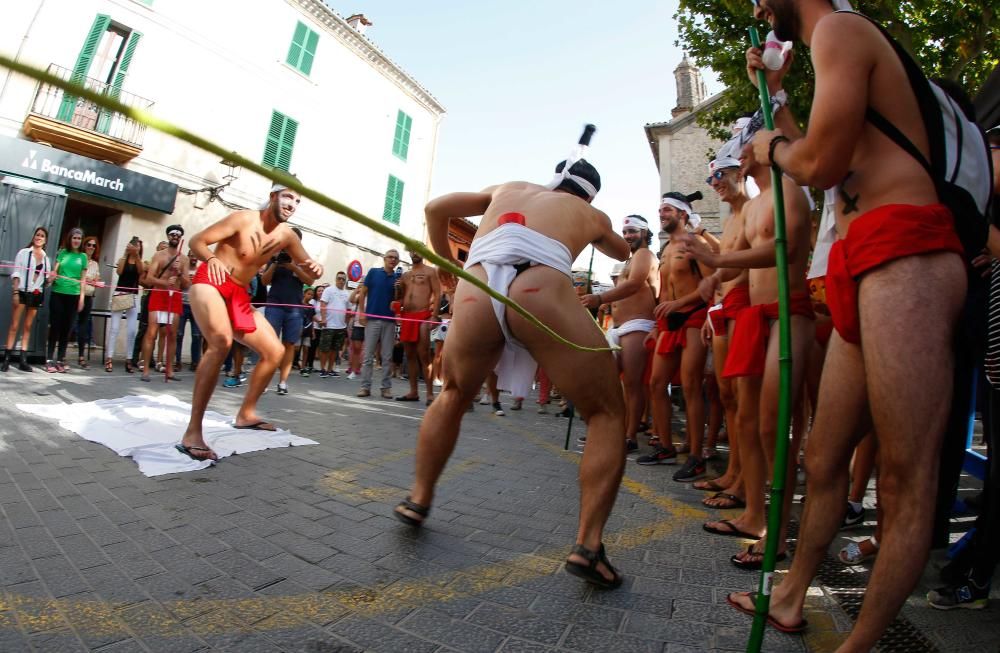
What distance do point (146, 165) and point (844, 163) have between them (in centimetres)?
1717

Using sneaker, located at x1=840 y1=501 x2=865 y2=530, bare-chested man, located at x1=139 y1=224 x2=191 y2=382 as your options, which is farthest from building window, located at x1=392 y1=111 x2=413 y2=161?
A: sneaker, located at x1=840 y1=501 x2=865 y2=530

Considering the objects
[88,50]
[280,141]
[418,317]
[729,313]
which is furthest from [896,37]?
[88,50]

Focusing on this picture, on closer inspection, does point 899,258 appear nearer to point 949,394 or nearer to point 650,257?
point 949,394

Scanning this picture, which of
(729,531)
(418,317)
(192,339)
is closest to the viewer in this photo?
(729,531)

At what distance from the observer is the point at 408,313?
813cm

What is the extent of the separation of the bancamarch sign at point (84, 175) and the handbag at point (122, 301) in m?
6.86

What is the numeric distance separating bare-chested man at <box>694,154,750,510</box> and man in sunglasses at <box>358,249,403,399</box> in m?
5.34

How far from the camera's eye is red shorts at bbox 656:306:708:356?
14.3 ft

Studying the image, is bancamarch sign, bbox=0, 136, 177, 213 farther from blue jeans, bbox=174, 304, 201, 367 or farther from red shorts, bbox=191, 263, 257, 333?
red shorts, bbox=191, 263, 257, 333

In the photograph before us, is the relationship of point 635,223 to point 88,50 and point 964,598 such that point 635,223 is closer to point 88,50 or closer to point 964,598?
point 964,598

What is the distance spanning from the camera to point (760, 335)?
8.91 ft

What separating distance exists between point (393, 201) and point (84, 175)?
10556mm

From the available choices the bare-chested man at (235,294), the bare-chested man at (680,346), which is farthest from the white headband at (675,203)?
the bare-chested man at (235,294)

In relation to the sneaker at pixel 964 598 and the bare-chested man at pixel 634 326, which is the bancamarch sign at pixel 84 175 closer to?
the bare-chested man at pixel 634 326
